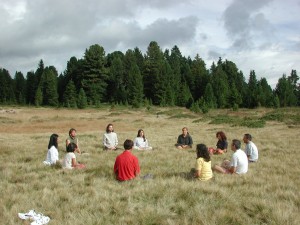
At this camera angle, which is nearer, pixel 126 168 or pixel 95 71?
pixel 126 168

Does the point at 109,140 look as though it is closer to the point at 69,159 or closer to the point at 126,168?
the point at 69,159

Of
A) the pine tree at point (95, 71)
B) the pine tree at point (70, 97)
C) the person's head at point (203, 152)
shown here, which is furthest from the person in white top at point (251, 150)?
the pine tree at point (95, 71)

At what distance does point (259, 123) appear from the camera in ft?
103

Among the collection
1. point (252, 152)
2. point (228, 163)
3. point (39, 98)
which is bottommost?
point (228, 163)

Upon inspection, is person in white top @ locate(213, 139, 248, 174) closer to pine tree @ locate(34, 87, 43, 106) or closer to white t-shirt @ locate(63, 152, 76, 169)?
white t-shirt @ locate(63, 152, 76, 169)

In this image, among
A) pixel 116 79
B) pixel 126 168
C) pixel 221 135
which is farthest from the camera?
pixel 116 79

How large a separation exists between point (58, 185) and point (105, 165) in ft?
9.56

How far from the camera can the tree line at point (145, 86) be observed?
74.9m

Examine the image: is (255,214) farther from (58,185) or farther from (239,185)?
(58,185)

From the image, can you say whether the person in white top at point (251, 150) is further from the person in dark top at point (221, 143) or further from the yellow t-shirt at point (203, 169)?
the yellow t-shirt at point (203, 169)

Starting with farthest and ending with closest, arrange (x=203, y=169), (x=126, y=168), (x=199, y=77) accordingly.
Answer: (x=199, y=77)
(x=126, y=168)
(x=203, y=169)

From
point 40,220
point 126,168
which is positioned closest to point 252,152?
point 126,168

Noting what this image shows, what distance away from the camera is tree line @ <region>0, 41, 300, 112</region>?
7494cm

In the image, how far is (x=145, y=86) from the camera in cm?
8756
